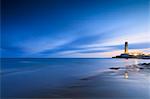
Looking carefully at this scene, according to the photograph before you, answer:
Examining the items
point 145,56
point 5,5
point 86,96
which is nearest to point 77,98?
point 86,96

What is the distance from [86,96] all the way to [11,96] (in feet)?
8.68

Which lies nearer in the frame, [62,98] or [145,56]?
[62,98]

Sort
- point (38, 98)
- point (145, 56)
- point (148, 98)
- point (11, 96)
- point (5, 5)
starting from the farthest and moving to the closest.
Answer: point (145, 56), point (5, 5), point (11, 96), point (38, 98), point (148, 98)

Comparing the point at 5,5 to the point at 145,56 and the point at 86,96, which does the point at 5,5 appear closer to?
the point at 86,96

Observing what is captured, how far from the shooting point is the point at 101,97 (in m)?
6.04

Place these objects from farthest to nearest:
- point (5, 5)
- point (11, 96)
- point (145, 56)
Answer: point (145, 56)
point (5, 5)
point (11, 96)

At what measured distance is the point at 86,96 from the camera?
634cm

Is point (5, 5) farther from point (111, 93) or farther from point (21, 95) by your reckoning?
point (111, 93)

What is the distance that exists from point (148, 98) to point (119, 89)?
1.70 m

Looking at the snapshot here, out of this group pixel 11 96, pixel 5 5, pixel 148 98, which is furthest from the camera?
pixel 5 5

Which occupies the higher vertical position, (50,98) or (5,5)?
(5,5)

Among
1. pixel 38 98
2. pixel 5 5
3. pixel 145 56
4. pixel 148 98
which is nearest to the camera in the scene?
pixel 148 98

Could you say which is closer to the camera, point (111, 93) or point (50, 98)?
point (50, 98)

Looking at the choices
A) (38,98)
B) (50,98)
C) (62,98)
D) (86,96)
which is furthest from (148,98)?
(38,98)
